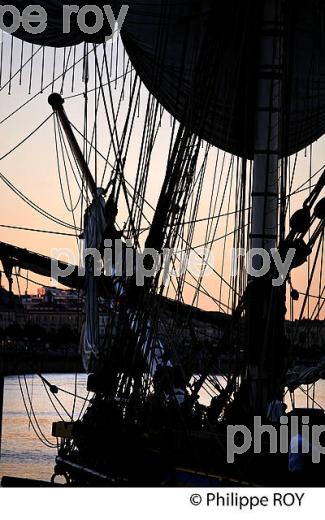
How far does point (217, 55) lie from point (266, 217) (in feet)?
8.23

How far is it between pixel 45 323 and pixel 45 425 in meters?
50.9

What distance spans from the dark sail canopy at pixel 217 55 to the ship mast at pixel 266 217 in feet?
0.84

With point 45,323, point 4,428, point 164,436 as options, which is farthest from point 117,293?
point 45,323

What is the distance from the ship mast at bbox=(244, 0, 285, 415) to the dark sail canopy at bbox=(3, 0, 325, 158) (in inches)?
10.1

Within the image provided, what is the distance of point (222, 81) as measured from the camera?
2309cm

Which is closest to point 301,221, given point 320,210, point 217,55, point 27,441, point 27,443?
point 320,210

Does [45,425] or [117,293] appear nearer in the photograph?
[117,293]

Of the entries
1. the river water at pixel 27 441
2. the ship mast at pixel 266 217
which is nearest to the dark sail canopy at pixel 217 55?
the ship mast at pixel 266 217

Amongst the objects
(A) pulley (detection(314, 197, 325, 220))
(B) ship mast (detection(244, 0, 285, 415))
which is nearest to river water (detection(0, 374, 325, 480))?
(B) ship mast (detection(244, 0, 285, 415))

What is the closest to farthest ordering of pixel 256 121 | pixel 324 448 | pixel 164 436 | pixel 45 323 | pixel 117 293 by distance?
1. pixel 324 448
2. pixel 164 436
3. pixel 256 121
4. pixel 117 293
5. pixel 45 323

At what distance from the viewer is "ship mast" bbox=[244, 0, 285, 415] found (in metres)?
18.4

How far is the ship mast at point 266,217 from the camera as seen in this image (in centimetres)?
1838

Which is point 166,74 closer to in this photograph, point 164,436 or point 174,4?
point 174,4

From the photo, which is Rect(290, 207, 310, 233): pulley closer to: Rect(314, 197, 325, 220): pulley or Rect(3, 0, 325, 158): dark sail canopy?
Rect(314, 197, 325, 220): pulley
